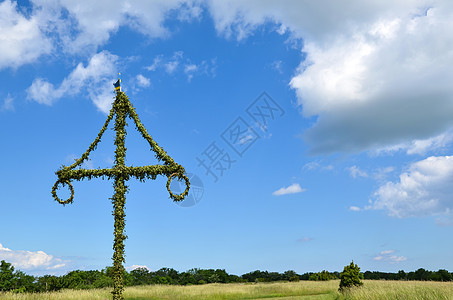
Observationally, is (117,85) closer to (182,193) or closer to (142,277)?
(182,193)

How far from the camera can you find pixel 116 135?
12.3 meters

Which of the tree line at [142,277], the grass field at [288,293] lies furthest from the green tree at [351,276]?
the tree line at [142,277]

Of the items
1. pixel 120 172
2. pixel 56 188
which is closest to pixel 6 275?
pixel 56 188

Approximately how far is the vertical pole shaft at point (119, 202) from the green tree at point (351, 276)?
15.2m

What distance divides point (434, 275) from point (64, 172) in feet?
148

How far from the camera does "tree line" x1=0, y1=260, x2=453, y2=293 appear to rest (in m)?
31.0

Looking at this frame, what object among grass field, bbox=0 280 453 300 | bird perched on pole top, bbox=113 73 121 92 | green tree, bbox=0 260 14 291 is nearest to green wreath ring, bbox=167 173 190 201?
bird perched on pole top, bbox=113 73 121 92

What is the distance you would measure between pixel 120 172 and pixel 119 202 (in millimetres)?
1003

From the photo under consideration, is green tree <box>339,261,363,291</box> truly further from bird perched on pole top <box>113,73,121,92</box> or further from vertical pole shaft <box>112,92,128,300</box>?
bird perched on pole top <box>113,73,121,92</box>

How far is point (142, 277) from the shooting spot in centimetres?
5397

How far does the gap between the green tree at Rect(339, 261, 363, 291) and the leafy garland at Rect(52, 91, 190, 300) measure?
14590 mm

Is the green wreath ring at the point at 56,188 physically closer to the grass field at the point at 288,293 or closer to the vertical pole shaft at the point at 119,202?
the vertical pole shaft at the point at 119,202

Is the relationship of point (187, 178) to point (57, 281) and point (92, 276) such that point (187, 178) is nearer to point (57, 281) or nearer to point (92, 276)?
point (57, 281)

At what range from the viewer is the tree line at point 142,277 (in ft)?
102
